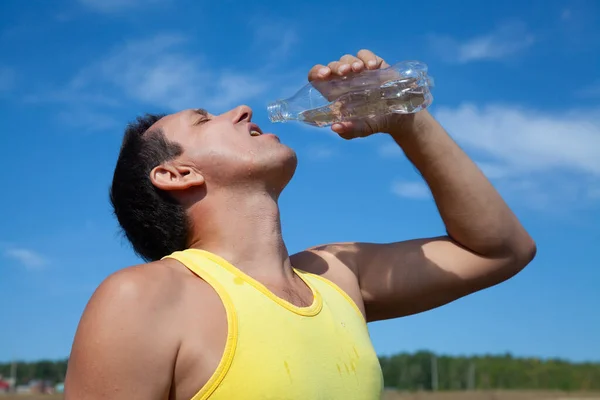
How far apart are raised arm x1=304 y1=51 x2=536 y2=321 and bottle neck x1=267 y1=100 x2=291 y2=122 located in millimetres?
530

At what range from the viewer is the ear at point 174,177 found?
9.22 feet

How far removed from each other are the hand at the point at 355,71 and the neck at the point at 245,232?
16.7 inches

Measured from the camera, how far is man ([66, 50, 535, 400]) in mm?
2104

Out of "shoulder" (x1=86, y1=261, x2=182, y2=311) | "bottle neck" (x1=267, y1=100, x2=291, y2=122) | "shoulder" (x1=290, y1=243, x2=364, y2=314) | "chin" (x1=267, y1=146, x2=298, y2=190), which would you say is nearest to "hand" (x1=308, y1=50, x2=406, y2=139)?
"chin" (x1=267, y1=146, x2=298, y2=190)

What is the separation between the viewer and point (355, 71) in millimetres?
2775

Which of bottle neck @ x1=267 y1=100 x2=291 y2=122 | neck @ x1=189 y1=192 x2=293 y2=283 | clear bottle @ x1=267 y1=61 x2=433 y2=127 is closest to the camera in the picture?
neck @ x1=189 y1=192 x2=293 y2=283

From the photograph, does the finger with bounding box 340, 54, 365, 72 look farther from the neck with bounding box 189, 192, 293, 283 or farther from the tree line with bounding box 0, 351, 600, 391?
the tree line with bounding box 0, 351, 600, 391

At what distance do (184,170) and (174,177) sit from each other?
6 centimetres

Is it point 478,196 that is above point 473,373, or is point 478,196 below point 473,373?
below

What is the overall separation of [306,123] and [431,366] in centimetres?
2664

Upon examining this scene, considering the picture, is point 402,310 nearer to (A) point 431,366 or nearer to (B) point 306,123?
(B) point 306,123

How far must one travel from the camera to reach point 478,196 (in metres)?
3.07

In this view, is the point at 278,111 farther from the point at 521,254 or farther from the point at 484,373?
the point at 484,373

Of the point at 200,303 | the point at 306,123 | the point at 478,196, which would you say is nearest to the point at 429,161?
the point at 478,196
